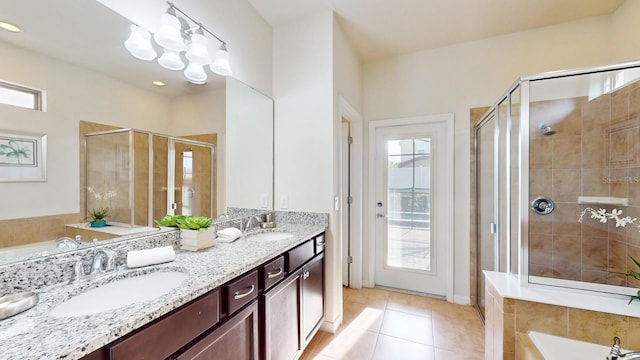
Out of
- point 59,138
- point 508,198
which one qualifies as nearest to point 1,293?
point 59,138

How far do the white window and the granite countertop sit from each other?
26.5 inches

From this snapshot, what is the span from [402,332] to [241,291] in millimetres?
1649

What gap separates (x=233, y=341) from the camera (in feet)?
3.63

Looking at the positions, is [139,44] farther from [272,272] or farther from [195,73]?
[272,272]

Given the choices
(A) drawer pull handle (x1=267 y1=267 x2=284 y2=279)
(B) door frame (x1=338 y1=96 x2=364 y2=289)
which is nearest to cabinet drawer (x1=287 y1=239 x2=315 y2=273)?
(A) drawer pull handle (x1=267 y1=267 x2=284 y2=279)

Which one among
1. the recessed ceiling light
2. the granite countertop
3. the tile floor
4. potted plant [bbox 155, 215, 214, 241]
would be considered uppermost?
the recessed ceiling light

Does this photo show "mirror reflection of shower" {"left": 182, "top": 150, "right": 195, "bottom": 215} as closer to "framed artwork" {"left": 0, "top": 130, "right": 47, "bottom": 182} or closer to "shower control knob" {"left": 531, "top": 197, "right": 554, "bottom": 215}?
"framed artwork" {"left": 0, "top": 130, "right": 47, "bottom": 182}

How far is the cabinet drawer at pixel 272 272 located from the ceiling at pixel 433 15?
6.54 feet

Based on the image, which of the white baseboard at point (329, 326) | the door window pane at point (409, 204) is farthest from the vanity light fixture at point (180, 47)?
the white baseboard at point (329, 326)

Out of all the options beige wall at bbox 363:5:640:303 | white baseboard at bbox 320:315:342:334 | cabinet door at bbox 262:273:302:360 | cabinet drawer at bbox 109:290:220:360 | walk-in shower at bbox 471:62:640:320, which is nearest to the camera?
cabinet drawer at bbox 109:290:220:360

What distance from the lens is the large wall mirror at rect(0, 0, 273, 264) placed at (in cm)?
91

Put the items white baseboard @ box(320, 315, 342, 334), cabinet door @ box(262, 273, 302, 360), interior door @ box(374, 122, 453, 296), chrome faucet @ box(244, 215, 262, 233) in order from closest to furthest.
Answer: cabinet door @ box(262, 273, 302, 360)
chrome faucet @ box(244, 215, 262, 233)
white baseboard @ box(320, 315, 342, 334)
interior door @ box(374, 122, 453, 296)

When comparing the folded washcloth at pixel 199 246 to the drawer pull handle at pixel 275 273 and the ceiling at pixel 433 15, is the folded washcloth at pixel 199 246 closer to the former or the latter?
the drawer pull handle at pixel 275 273

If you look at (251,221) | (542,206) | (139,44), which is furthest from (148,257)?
(542,206)
